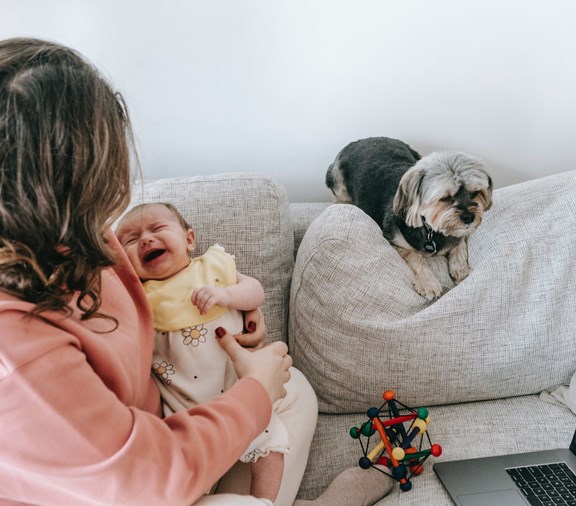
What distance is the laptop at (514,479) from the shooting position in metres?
1.12

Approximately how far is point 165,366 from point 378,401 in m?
0.60

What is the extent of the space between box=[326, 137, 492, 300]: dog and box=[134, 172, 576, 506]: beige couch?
12cm

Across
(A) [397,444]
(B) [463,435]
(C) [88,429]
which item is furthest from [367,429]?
(C) [88,429]

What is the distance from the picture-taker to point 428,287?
4.98 ft

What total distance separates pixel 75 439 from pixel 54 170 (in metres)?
0.34

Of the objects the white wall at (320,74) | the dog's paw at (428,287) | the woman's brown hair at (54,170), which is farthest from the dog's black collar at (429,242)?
the woman's brown hair at (54,170)

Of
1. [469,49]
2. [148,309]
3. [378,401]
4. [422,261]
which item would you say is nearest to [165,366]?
[148,309]

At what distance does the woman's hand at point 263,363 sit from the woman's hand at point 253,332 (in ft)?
0.26

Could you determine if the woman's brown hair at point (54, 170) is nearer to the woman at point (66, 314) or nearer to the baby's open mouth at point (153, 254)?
the woman at point (66, 314)

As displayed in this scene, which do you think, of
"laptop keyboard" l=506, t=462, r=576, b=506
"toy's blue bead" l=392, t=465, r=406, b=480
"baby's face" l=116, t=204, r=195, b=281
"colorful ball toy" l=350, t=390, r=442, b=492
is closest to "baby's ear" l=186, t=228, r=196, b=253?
"baby's face" l=116, t=204, r=195, b=281

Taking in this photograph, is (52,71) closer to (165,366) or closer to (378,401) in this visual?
(165,366)

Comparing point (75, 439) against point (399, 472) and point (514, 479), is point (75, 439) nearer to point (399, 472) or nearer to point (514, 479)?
point (399, 472)

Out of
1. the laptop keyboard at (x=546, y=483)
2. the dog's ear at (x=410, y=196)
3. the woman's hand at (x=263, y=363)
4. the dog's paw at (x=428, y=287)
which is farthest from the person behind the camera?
the dog's ear at (x=410, y=196)

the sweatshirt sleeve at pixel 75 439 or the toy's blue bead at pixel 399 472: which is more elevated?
the sweatshirt sleeve at pixel 75 439
